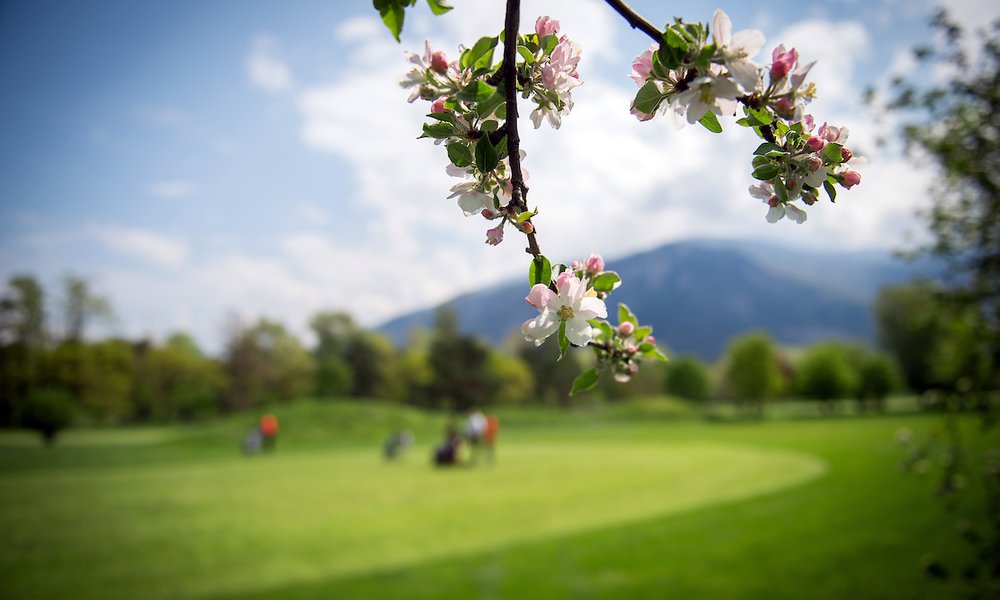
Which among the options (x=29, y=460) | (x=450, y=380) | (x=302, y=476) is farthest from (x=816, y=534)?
(x=450, y=380)

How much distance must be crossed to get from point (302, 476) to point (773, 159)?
1652cm

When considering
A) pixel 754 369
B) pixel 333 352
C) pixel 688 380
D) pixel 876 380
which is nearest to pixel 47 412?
pixel 333 352

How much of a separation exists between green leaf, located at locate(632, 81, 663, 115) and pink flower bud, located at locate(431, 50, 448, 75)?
0.30m

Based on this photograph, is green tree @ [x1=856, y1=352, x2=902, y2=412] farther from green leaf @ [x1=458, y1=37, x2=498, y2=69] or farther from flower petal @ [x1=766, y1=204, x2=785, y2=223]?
green leaf @ [x1=458, y1=37, x2=498, y2=69]

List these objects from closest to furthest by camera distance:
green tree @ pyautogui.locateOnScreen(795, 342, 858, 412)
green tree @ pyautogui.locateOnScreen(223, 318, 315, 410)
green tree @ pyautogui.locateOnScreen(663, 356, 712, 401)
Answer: green tree @ pyautogui.locateOnScreen(223, 318, 315, 410), green tree @ pyautogui.locateOnScreen(795, 342, 858, 412), green tree @ pyautogui.locateOnScreen(663, 356, 712, 401)

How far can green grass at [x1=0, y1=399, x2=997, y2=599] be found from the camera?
6.18 meters

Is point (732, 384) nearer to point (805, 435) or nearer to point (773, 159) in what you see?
point (805, 435)

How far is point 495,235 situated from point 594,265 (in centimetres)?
20

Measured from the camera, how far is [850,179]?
0.87 meters

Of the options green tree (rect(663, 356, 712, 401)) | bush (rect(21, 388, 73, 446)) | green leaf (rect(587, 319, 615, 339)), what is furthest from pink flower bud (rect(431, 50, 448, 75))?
green tree (rect(663, 356, 712, 401))

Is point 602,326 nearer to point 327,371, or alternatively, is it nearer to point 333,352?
point 327,371

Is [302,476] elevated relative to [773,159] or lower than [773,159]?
lower

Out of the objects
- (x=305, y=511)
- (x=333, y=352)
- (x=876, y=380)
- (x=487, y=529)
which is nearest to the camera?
(x=487, y=529)

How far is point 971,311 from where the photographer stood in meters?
4.63
